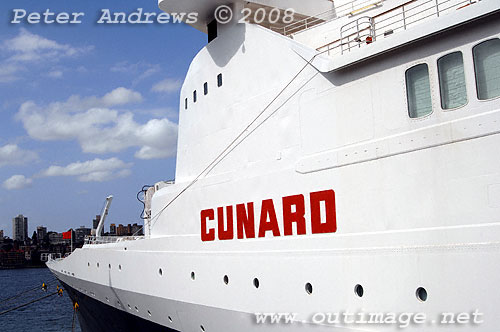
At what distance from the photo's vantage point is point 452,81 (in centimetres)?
609

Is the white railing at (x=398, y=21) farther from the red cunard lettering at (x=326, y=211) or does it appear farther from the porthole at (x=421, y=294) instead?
the porthole at (x=421, y=294)

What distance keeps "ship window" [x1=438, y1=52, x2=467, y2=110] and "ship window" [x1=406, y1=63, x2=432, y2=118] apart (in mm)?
185

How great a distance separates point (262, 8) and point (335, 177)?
16.2 ft

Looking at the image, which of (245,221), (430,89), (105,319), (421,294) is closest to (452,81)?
(430,89)

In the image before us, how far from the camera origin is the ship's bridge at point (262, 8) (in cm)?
1030

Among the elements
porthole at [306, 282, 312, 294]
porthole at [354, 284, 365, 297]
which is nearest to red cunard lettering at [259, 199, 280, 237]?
porthole at [306, 282, 312, 294]

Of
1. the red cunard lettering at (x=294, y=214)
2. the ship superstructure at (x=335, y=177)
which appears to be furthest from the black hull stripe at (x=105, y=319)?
the red cunard lettering at (x=294, y=214)

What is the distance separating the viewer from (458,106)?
598cm

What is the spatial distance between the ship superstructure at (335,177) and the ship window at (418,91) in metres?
0.02

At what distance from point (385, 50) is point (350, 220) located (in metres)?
2.37

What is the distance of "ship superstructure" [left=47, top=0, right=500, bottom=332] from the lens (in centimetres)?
576

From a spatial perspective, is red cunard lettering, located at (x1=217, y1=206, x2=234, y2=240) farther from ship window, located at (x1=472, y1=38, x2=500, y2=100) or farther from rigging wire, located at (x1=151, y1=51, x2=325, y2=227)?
ship window, located at (x1=472, y1=38, x2=500, y2=100)

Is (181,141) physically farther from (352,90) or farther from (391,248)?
(391,248)

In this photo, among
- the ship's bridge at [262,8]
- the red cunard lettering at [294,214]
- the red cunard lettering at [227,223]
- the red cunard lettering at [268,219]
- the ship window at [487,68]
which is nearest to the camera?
the ship window at [487,68]
